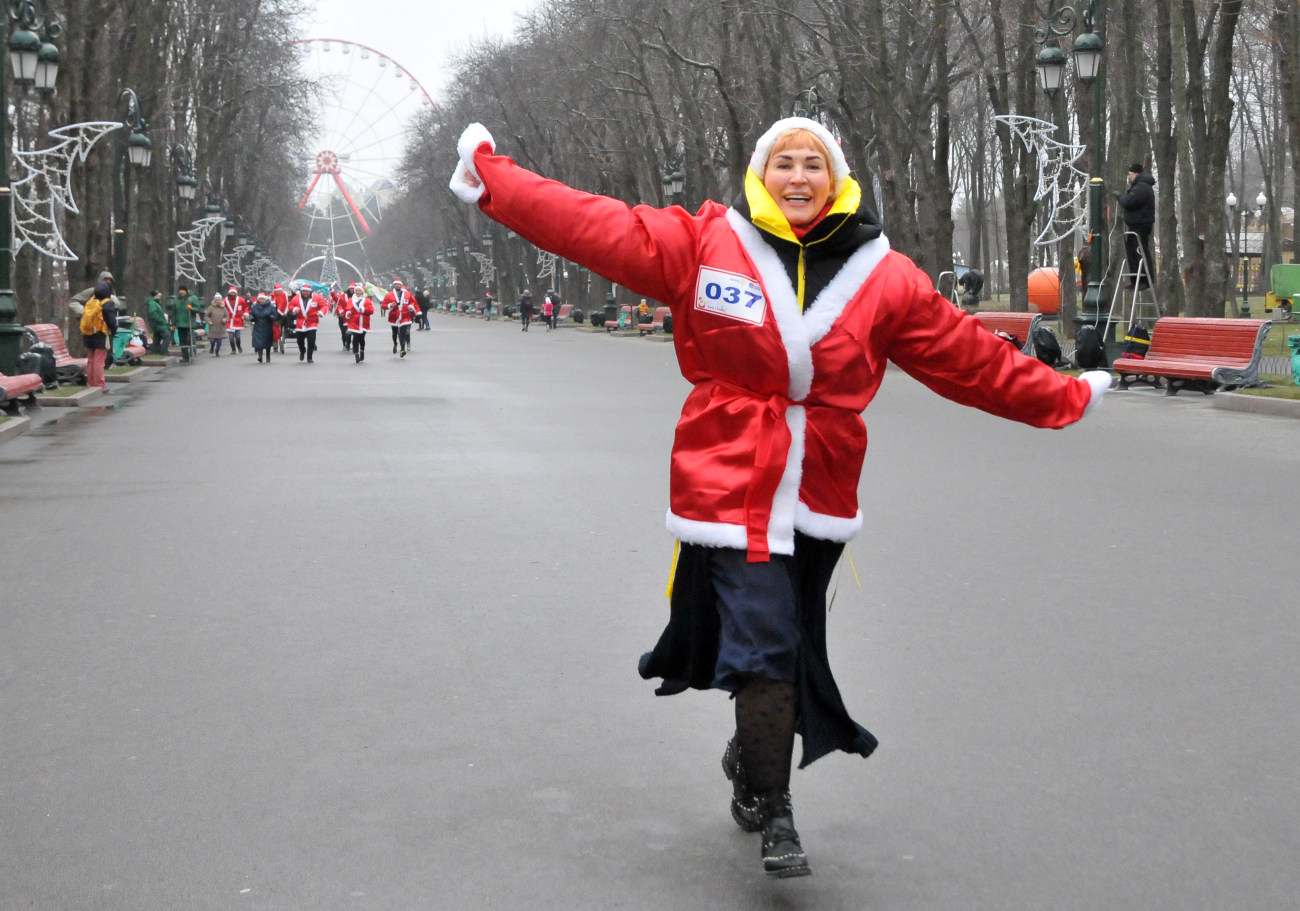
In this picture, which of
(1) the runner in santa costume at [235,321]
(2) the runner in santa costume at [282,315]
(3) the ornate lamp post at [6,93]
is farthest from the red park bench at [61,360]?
(1) the runner in santa costume at [235,321]

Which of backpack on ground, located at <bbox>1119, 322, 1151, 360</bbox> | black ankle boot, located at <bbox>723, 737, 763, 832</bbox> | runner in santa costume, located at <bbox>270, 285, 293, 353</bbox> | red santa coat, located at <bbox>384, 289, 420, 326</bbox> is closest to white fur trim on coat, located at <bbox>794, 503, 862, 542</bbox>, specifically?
→ black ankle boot, located at <bbox>723, 737, 763, 832</bbox>

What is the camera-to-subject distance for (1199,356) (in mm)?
20531

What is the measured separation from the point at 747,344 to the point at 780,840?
3.62 feet

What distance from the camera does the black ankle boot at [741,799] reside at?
4.29m

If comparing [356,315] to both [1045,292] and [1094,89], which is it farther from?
[1045,292]

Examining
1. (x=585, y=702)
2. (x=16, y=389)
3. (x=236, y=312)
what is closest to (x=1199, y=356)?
(x=16, y=389)

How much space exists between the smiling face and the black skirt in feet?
2.53

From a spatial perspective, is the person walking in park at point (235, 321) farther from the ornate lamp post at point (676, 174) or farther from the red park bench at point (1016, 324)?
the red park bench at point (1016, 324)

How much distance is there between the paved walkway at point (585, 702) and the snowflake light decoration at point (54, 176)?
14827mm


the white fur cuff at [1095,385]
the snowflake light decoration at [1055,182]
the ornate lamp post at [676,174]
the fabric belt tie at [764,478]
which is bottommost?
the fabric belt tie at [764,478]

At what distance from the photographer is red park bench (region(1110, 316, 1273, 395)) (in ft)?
63.3

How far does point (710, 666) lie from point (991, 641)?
2.60 meters

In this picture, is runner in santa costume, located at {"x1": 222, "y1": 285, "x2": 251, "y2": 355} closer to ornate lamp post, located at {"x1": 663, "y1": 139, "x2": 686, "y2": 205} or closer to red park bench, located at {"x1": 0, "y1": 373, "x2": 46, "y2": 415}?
ornate lamp post, located at {"x1": 663, "y1": 139, "x2": 686, "y2": 205}

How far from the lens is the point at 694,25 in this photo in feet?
145
